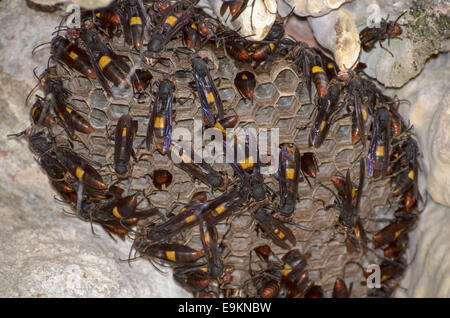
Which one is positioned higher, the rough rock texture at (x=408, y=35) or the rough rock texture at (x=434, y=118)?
the rough rock texture at (x=408, y=35)

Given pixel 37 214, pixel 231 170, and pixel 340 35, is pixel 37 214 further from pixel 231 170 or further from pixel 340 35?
pixel 340 35

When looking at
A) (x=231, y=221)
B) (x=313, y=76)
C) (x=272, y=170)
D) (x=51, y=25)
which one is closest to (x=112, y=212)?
(x=231, y=221)

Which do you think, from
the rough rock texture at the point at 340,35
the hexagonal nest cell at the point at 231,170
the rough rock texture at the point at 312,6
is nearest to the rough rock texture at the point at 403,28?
the rough rock texture at the point at 340,35

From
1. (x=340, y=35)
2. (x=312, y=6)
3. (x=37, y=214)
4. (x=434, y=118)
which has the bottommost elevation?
(x=37, y=214)

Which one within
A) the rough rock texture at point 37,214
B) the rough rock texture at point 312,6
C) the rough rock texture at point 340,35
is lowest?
the rough rock texture at point 37,214

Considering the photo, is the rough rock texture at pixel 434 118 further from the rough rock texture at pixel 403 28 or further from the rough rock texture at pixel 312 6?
the rough rock texture at pixel 312 6

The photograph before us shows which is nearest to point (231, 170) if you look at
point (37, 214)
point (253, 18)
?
point (253, 18)

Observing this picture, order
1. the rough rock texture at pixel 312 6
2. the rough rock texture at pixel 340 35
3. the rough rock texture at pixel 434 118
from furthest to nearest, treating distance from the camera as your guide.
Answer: the rough rock texture at pixel 434 118 → the rough rock texture at pixel 340 35 → the rough rock texture at pixel 312 6
